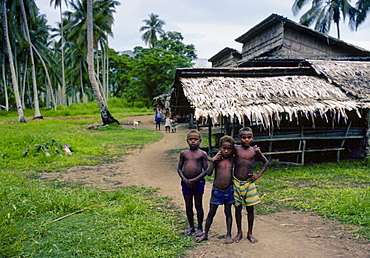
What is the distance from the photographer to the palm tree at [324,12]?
24400mm

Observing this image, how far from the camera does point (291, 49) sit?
15.0 meters

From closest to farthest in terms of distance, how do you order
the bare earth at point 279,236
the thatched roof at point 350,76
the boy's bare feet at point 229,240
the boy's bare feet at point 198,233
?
the bare earth at point 279,236, the boy's bare feet at point 229,240, the boy's bare feet at point 198,233, the thatched roof at point 350,76

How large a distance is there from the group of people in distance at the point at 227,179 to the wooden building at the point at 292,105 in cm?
378

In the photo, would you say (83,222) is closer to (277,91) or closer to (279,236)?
(279,236)

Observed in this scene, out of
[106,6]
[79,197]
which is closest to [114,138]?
[79,197]

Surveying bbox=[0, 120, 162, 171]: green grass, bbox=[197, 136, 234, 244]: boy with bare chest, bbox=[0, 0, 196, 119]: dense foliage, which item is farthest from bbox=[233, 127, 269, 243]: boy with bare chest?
bbox=[0, 0, 196, 119]: dense foliage

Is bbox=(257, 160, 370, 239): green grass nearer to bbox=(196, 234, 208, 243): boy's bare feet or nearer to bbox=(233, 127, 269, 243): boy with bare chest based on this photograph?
bbox=(233, 127, 269, 243): boy with bare chest

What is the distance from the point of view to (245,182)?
364 centimetres

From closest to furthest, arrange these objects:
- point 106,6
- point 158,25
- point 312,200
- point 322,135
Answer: point 312,200, point 322,135, point 106,6, point 158,25

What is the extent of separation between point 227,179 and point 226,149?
37cm

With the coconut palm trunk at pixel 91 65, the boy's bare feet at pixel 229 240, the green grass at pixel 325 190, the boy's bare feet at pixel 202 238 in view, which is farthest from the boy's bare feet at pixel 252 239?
the coconut palm trunk at pixel 91 65

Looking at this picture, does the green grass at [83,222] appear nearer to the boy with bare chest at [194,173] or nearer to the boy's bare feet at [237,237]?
the boy with bare chest at [194,173]

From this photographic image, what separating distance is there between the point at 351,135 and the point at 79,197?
8291mm

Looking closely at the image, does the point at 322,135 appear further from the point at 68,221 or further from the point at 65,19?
the point at 65,19
